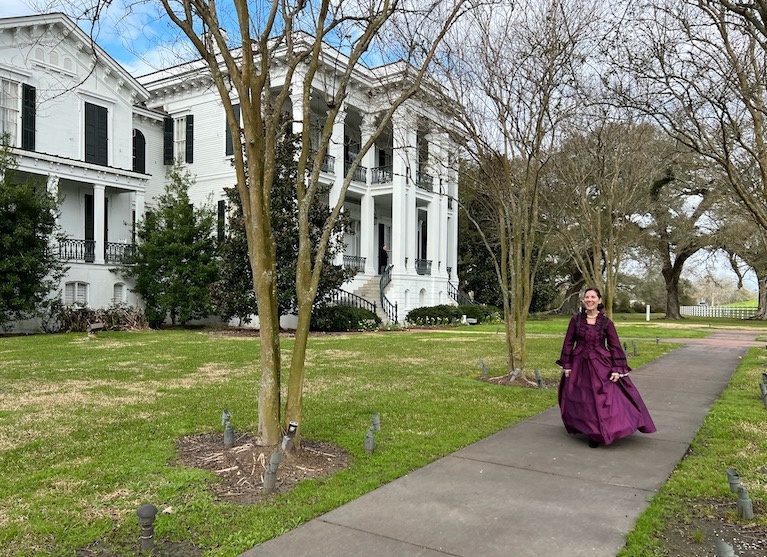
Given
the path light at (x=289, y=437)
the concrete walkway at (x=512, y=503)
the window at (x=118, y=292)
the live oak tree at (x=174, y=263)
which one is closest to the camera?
the concrete walkway at (x=512, y=503)

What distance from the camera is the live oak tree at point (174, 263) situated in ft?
71.2

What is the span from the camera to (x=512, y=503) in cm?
442

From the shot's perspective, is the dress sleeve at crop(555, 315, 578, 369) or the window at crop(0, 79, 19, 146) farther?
the window at crop(0, 79, 19, 146)

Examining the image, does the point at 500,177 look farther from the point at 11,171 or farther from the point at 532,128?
the point at 11,171

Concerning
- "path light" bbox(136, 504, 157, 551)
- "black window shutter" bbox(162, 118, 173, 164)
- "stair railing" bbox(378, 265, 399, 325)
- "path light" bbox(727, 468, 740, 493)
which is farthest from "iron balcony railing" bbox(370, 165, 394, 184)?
"path light" bbox(136, 504, 157, 551)

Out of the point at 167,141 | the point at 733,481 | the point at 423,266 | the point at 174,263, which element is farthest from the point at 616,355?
the point at 167,141

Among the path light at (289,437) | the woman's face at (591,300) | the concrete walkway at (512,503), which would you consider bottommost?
the concrete walkway at (512,503)

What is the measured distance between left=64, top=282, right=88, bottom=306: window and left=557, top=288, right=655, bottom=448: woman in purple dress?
19.1 m

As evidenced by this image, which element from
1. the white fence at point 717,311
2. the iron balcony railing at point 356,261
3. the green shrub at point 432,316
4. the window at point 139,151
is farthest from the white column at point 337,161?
the white fence at point 717,311

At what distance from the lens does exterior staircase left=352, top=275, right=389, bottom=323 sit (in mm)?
25203

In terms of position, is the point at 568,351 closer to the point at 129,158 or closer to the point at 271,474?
the point at 271,474

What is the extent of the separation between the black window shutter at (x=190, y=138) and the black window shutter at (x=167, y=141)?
889 millimetres

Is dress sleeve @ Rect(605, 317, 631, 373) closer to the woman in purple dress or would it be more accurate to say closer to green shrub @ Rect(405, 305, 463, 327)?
the woman in purple dress

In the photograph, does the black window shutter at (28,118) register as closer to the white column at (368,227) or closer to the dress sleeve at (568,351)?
the white column at (368,227)
